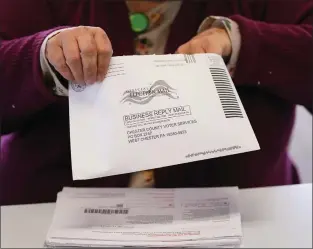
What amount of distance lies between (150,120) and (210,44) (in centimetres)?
12

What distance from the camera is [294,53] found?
60 cm

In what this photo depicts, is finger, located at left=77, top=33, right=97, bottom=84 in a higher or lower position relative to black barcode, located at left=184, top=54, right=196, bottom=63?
higher

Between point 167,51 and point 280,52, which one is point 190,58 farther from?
point 280,52

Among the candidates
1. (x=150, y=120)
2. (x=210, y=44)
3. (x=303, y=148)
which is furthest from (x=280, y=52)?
(x=303, y=148)

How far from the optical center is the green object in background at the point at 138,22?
576mm

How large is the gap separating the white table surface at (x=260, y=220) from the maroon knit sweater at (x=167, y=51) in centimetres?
4

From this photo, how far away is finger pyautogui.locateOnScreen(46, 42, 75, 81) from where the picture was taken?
1.49 feet

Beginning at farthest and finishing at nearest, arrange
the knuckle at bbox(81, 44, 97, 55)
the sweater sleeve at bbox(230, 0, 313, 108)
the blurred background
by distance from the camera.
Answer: the blurred background, the sweater sleeve at bbox(230, 0, 313, 108), the knuckle at bbox(81, 44, 97, 55)

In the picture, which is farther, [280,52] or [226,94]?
[280,52]

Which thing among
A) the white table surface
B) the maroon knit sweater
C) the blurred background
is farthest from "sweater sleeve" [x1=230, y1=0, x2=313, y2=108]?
the blurred background

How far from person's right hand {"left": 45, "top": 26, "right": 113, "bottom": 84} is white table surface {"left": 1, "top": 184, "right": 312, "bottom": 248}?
0.69 ft

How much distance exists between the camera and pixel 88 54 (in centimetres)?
44

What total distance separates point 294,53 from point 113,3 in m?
0.22

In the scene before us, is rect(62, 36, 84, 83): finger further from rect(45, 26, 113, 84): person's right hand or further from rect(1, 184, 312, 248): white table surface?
rect(1, 184, 312, 248): white table surface
